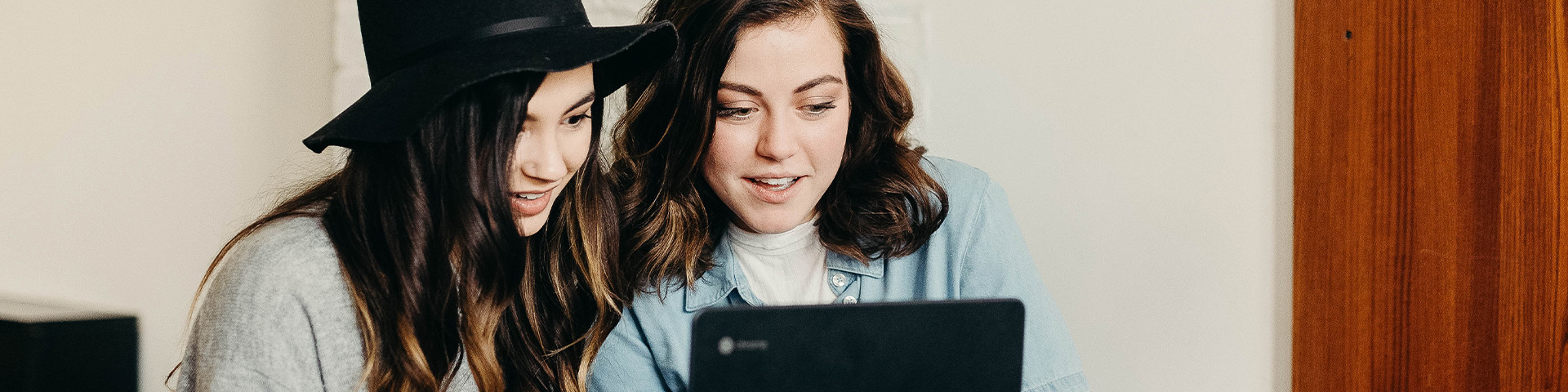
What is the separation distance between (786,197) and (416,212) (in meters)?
0.46

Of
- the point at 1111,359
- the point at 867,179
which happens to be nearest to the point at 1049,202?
the point at 1111,359

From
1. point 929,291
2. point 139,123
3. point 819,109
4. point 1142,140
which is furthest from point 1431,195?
point 139,123

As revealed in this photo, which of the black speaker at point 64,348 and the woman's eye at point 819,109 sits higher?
the woman's eye at point 819,109

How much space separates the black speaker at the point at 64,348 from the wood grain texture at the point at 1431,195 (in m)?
1.89

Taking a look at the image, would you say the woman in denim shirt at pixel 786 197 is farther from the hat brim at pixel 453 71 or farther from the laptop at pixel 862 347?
the laptop at pixel 862 347

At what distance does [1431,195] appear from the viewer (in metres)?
1.30

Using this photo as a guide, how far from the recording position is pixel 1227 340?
177 centimetres

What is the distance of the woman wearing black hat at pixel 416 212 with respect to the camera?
2.71ft

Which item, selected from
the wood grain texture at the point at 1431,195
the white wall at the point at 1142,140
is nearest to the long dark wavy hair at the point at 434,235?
the white wall at the point at 1142,140

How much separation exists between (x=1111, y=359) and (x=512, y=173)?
4.10 ft

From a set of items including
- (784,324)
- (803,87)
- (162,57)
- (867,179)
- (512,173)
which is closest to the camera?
(784,324)

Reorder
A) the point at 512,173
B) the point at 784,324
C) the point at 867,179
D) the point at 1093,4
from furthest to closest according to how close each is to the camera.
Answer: the point at 1093,4 < the point at 867,179 < the point at 512,173 < the point at 784,324

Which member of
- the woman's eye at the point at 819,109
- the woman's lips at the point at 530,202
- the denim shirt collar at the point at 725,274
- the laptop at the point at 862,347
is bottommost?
the denim shirt collar at the point at 725,274

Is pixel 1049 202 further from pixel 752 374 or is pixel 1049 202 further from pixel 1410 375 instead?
pixel 752 374
